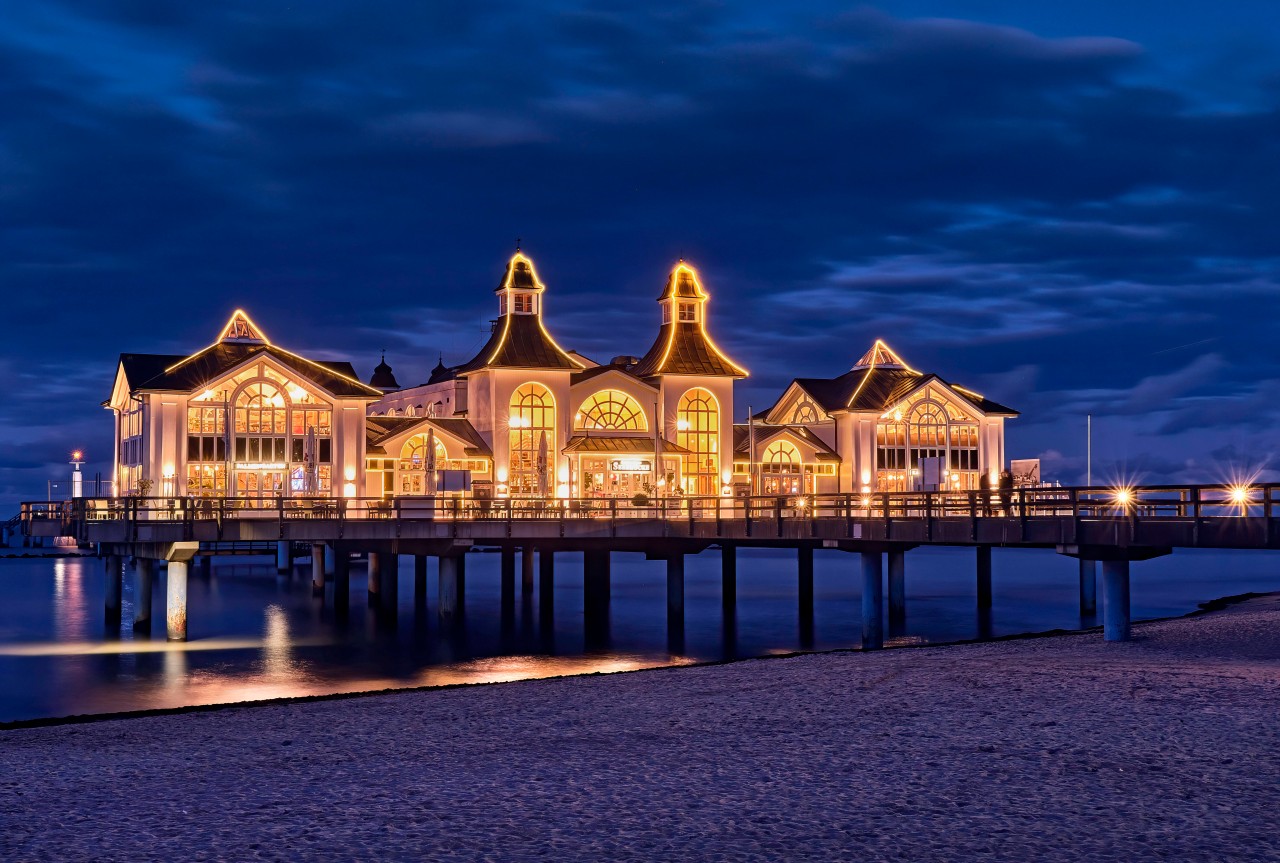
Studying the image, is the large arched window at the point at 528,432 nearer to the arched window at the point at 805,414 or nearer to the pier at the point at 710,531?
the pier at the point at 710,531

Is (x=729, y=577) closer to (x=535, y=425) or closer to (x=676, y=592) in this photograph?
(x=676, y=592)

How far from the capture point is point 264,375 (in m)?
56.9

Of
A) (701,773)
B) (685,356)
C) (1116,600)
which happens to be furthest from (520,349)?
(701,773)

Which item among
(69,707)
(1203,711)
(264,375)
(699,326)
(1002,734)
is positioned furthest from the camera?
(699,326)

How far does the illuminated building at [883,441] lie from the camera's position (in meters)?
69.1

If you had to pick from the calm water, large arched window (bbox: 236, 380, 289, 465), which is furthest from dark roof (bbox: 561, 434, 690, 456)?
A: large arched window (bbox: 236, 380, 289, 465)

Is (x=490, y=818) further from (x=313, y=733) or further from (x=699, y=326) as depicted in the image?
→ (x=699, y=326)

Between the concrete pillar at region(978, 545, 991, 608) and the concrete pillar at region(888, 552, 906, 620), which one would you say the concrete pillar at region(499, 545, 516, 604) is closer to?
the concrete pillar at region(888, 552, 906, 620)

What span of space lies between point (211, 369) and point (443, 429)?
1038cm

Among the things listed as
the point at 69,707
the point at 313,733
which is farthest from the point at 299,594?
the point at 313,733

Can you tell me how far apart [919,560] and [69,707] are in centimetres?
9443

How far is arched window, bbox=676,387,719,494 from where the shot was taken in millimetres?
65812

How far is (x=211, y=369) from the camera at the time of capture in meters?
56.7

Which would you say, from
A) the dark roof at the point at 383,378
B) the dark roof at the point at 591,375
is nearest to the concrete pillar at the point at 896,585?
the dark roof at the point at 591,375
